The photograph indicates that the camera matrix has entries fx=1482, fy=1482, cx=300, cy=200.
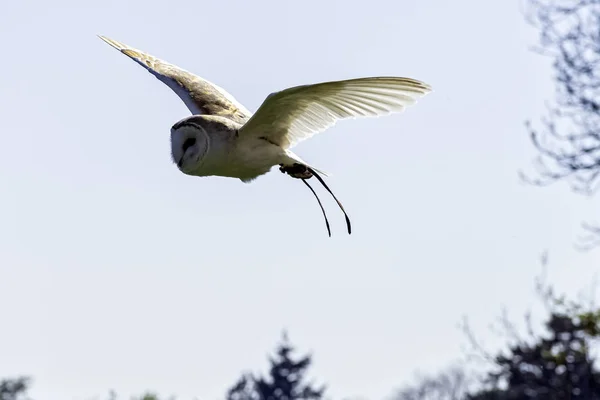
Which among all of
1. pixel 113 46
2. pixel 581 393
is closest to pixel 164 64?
pixel 113 46

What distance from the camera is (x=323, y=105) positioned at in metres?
9.95

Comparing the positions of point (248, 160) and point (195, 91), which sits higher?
point (195, 91)

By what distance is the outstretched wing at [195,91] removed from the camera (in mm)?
11102

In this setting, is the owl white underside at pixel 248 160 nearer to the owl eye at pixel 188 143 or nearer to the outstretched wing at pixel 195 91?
the owl eye at pixel 188 143

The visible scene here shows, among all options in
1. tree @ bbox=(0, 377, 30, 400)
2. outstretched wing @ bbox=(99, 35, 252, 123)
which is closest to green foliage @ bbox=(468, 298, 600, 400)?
outstretched wing @ bbox=(99, 35, 252, 123)

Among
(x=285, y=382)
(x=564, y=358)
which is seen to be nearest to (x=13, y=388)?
(x=285, y=382)

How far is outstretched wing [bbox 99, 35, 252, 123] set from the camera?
36.4 feet

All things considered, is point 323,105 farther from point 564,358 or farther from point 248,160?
point 564,358

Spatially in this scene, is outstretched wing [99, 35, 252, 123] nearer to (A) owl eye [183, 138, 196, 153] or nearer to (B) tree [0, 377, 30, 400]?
(A) owl eye [183, 138, 196, 153]

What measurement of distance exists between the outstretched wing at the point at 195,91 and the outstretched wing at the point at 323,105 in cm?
70

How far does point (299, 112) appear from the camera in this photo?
9961 millimetres

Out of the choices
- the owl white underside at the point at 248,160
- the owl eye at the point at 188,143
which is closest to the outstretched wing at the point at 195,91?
the owl white underside at the point at 248,160

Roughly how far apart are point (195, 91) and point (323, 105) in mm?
1865

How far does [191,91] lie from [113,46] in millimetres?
1691
